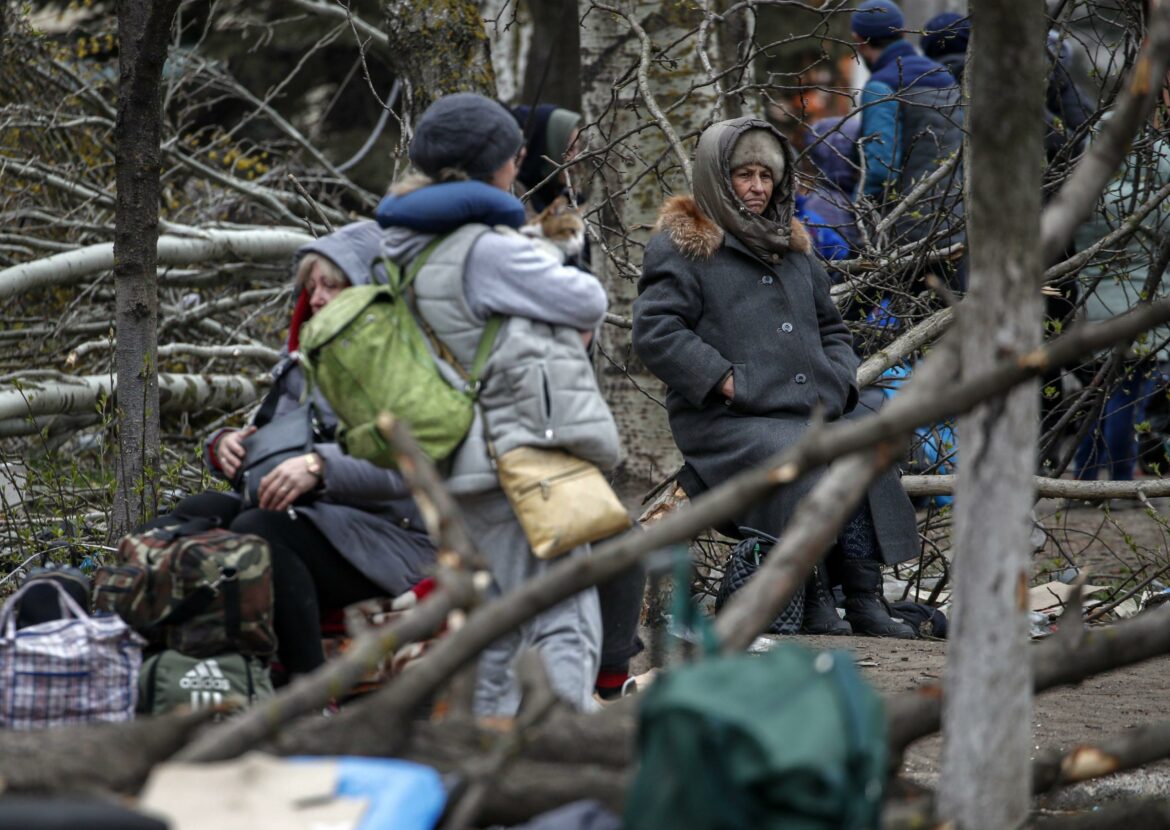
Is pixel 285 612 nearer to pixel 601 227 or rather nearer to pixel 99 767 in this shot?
pixel 99 767

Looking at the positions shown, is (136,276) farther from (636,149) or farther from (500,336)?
(636,149)

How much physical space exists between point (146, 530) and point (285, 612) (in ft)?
1.50

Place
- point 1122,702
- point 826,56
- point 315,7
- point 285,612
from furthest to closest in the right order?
1. point 315,7
2. point 826,56
3. point 1122,702
4. point 285,612

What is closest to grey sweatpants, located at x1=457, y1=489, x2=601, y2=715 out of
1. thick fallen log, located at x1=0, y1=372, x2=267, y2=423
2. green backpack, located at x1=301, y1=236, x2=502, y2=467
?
green backpack, located at x1=301, y1=236, x2=502, y2=467

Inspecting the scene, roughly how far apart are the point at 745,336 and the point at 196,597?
2304mm

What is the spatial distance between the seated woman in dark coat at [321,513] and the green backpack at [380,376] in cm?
23

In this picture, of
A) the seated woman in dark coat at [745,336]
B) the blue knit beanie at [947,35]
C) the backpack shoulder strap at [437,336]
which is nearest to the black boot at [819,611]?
the seated woman in dark coat at [745,336]

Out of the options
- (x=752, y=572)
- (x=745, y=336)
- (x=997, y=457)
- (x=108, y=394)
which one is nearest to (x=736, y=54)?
(x=745, y=336)

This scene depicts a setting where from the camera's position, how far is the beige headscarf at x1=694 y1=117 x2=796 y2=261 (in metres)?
5.27

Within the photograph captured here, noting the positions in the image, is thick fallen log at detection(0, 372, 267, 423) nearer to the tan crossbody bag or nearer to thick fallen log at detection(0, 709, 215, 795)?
the tan crossbody bag

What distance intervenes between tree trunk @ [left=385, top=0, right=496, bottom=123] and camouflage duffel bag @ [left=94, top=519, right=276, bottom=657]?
264 centimetres

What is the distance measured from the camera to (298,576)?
3.88 metres

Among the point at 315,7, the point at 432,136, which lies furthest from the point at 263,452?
the point at 315,7

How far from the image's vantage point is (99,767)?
8.09 ft
